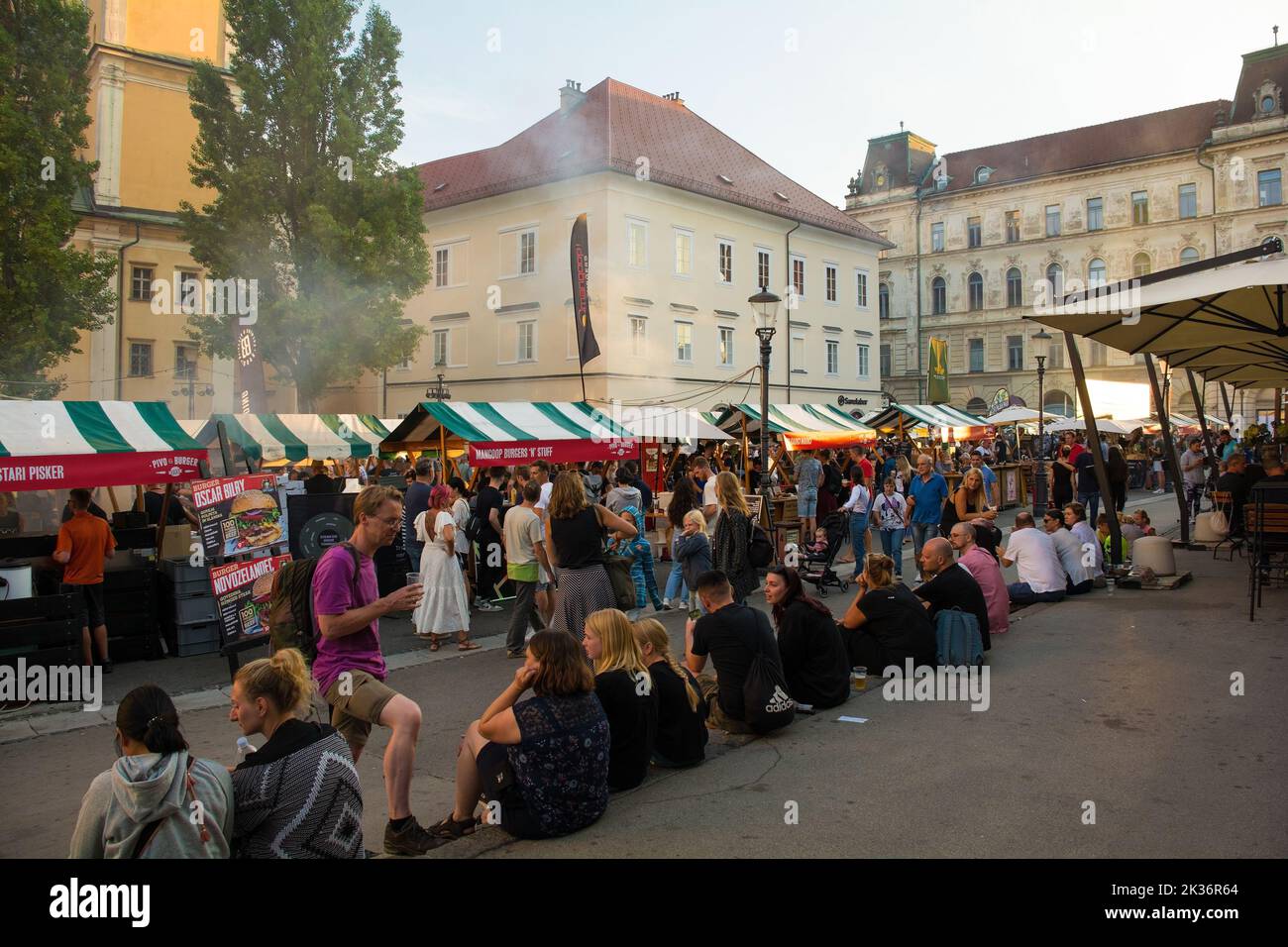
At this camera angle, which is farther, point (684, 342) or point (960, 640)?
point (684, 342)

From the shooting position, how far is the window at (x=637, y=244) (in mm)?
36844

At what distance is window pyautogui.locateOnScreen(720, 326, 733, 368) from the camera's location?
41.1 metres

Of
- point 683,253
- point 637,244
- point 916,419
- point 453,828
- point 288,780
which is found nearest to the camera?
point 288,780

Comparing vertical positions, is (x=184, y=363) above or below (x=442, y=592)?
above

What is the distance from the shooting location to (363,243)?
101 ft

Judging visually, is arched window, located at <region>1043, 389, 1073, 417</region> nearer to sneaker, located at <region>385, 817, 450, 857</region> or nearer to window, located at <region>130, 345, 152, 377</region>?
window, located at <region>130, 345, 152, 377</region>

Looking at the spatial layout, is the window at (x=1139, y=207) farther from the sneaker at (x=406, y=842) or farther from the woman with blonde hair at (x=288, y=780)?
the woman with blonde hair at (x=288, y=780)

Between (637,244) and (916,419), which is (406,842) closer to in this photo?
(916,419)

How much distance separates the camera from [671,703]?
591 cm

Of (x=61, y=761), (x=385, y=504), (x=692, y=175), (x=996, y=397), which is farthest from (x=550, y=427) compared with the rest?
(x=996, y=397)

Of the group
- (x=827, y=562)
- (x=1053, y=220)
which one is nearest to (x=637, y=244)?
(x=827, y=562)

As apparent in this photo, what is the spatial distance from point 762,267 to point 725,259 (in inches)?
98.8

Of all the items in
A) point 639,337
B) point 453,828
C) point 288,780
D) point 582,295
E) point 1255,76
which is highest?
point 1255,76
